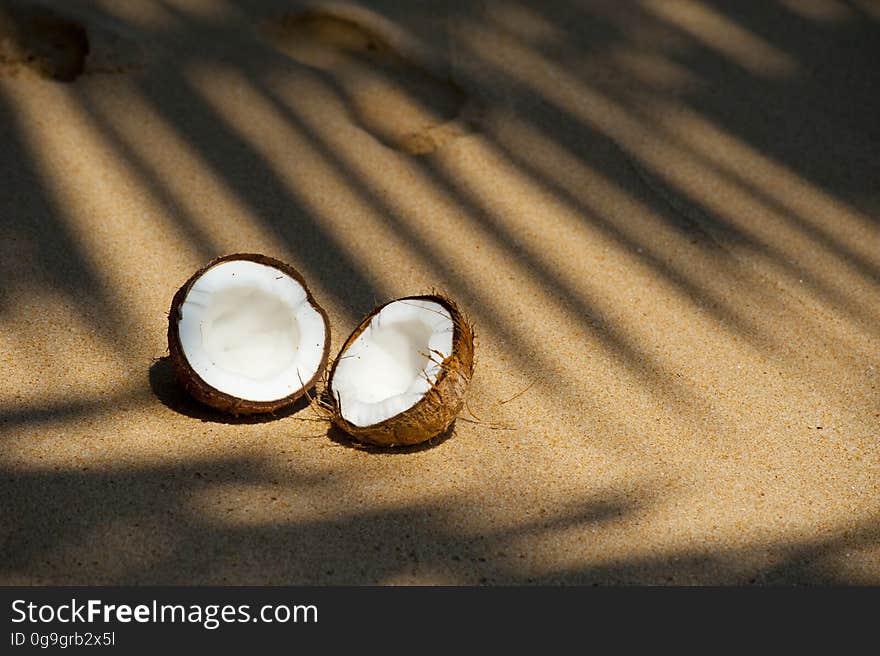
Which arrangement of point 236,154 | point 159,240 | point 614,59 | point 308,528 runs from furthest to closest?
point 614,59 < point 236,154 < point 159,240 < point 308,528

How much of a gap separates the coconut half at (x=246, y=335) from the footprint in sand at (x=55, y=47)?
165 cm

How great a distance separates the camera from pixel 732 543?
2391 mm

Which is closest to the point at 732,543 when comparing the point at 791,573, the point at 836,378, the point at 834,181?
the point at 791,573

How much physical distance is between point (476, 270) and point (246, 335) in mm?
867

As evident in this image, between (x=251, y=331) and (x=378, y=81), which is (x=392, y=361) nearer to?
(x=251, y=331)

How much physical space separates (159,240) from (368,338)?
2.99 feet

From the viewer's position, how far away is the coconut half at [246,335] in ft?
8.23

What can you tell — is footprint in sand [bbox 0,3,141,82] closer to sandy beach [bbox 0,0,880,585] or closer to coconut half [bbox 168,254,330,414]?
sandy beach [bbox 0,0,880,585]

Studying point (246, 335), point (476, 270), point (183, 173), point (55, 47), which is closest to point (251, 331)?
point (246, 335)

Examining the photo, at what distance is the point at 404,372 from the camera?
2611 mm

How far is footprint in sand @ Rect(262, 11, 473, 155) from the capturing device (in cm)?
384

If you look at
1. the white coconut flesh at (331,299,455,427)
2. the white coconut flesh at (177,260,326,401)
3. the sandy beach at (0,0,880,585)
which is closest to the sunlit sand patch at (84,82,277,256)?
the sandy beach at (0,0,880,585)

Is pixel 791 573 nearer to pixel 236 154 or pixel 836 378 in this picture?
pixel 836 378

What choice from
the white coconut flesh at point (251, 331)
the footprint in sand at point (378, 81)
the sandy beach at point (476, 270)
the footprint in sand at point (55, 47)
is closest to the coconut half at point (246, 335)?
the white coconut flesh at point (251, 331)
